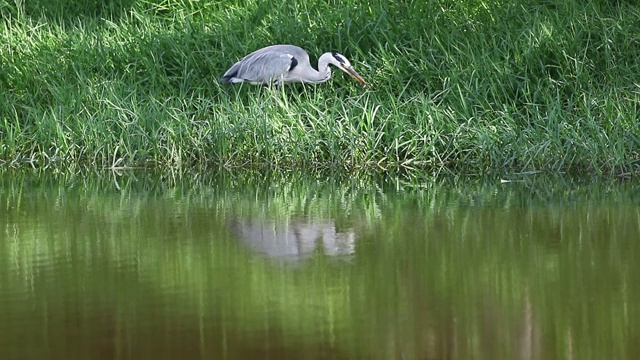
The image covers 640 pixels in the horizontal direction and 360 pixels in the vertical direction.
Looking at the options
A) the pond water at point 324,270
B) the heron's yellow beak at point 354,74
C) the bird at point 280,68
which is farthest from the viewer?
the bird at point 280,68

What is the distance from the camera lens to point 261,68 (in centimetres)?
1174

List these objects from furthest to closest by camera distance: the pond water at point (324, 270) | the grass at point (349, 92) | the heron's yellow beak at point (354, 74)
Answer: the heron's yellow beak at point (354, 74) < the grass at point (349, 92) < the pond water at point (324, 270)

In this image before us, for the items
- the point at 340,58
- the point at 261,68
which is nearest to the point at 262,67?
the point at 261,68

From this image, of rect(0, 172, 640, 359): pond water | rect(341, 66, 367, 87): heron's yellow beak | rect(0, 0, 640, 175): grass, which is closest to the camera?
rect(0, 172, 640, 359): pond water

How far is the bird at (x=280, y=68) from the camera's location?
11.7 m

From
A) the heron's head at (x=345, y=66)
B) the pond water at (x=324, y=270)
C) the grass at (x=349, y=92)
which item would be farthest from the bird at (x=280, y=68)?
the pond water at (x=324, y=270)

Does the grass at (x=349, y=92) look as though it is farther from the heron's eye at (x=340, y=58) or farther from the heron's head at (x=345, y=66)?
the heron's eye at (x=340, y=58)

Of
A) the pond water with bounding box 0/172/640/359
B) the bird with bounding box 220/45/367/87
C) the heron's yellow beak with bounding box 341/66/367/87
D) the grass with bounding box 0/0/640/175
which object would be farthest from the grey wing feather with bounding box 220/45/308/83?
the pond water with bounding box 0/172/640/359

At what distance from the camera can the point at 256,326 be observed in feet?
17.8

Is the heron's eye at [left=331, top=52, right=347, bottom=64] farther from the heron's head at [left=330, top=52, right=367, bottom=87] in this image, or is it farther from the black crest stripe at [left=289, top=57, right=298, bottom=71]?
the black crest stripe at [left=289, top=57, right=298, bottom=71]

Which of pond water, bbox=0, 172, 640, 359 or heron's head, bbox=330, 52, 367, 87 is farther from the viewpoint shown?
heron's head, bbox=330, 52, 367, 87

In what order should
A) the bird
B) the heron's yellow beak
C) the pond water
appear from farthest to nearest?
1. the bird
2. the heron's yellow beak
3. the pond water

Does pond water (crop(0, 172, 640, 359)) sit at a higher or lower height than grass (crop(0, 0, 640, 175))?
lower

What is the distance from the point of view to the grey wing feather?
11672 millimetres
